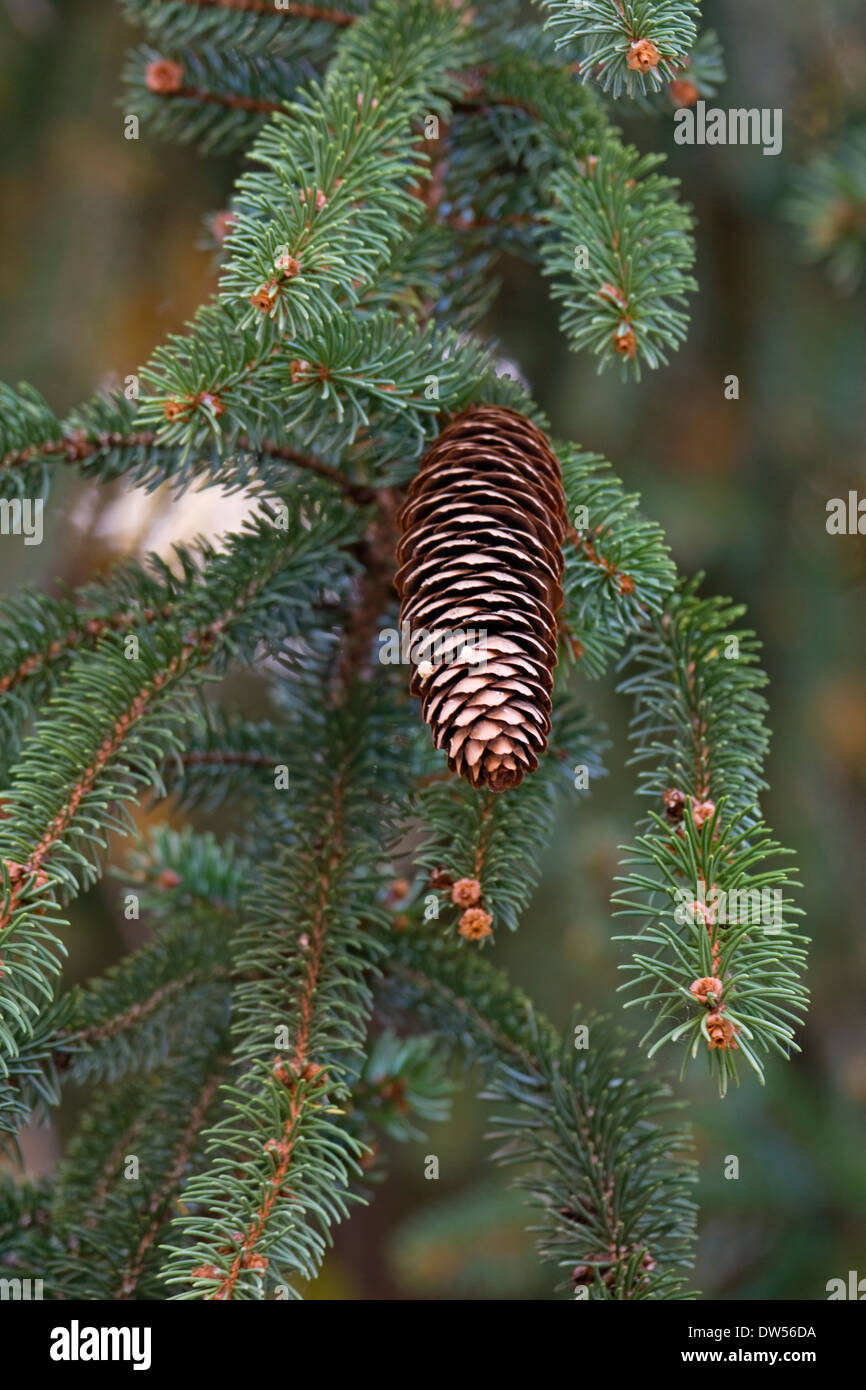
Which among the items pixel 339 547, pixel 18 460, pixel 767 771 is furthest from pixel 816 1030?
pixel 18 460

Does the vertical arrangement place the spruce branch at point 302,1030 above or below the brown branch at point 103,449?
below

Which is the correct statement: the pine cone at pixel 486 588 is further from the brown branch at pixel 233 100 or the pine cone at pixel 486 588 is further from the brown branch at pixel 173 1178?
the brown branch at pixel 233 100

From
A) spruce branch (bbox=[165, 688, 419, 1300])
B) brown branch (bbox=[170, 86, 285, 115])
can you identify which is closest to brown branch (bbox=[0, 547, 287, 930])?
spruce branch (bbox=[165, 688, 419, 1300])

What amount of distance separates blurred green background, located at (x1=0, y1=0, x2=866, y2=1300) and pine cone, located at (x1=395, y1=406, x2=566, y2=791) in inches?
38.2

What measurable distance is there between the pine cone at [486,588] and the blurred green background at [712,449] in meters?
0.97

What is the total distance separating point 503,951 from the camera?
219cm

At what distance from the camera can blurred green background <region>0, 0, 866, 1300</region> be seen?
178cm

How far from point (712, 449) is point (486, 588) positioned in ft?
5.09

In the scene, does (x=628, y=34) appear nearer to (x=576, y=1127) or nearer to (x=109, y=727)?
(x=109, y=727)

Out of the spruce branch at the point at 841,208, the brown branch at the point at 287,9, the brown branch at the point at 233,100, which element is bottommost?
the brown branch at the point at 233,100

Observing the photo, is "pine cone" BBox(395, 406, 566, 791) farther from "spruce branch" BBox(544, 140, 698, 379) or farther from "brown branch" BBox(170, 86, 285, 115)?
"brown branch" BBox(170, 86, 285, 115)

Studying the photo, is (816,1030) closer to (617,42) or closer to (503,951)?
(503,951)

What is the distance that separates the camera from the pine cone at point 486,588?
2.35 feet

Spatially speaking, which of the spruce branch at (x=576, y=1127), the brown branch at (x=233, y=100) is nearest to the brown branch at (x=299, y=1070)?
the spruce branch at (x=576, y=1127)
